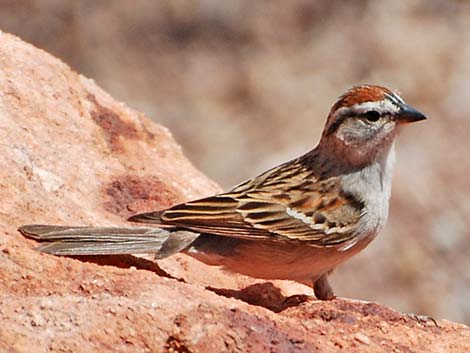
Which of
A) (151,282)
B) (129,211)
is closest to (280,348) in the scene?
(151,282)

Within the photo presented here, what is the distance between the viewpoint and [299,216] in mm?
9484

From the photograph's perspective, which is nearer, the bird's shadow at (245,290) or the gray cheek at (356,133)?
the bird's shadow at (245,290)

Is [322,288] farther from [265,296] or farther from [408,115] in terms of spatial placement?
[408,115]

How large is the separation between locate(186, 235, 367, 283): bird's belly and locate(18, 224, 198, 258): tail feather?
0.44ft

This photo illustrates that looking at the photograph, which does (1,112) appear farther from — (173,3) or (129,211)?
(173,3)

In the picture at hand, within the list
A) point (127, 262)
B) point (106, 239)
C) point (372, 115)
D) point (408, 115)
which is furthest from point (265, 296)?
point (408, 115)

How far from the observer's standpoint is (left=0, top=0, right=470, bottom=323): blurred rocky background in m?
15.8

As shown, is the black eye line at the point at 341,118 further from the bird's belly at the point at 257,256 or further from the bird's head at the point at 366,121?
the bird's belly at the point at 257,256

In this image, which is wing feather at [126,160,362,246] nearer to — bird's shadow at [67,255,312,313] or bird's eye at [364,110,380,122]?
bird's shadow at [67,255,312,313]

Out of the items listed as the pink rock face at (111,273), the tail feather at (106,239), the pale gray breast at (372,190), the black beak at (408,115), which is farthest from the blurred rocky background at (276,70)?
the tail feather at (106,239)

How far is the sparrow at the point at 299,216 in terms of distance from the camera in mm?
8945

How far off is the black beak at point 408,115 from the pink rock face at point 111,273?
1.43 metres

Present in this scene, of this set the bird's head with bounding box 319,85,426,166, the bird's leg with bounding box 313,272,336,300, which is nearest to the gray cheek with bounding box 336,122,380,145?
the bird's head with bounding box 319,85,426,166

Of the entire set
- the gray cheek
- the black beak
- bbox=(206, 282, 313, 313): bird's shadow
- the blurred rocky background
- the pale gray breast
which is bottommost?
bbox=(206, 282, 313, 313): bird's shadow
